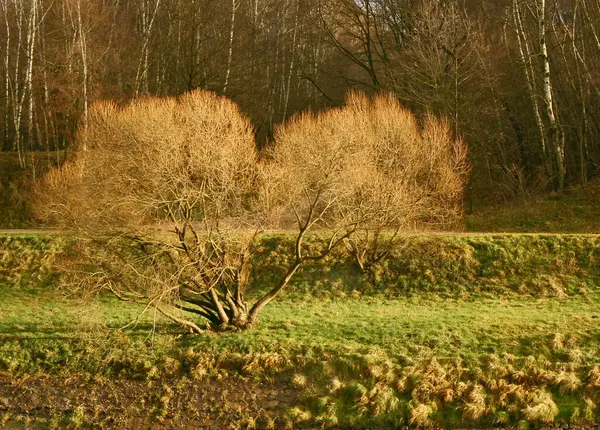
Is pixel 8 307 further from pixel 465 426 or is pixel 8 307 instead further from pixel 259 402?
pixel 465 426

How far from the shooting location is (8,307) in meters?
19.5

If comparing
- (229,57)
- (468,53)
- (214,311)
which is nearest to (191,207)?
(214,311)

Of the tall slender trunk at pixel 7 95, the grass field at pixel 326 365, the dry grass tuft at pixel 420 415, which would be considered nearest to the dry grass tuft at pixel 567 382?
the grass field at pixel 326 365

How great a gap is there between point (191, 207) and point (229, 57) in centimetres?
2399

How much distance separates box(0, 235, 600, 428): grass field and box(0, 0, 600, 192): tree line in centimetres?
1272

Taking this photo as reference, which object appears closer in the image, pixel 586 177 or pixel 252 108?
pixel 586 177

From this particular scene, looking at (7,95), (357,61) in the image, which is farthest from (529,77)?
(7,95)

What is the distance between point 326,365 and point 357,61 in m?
28.7

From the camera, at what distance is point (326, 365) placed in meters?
13.8

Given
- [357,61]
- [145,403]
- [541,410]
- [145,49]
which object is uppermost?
[145,49]

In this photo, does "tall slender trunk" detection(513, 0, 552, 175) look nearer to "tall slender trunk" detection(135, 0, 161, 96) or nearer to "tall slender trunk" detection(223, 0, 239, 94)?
"tall slender trunk" detection(223, 0, 239, 94)

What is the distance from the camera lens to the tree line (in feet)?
99.6

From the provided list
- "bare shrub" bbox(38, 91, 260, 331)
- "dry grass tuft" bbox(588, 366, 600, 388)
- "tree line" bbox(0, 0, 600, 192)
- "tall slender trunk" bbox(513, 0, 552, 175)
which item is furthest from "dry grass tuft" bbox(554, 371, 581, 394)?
"tall slender trunk" bbox(513, 0, 552, 175)

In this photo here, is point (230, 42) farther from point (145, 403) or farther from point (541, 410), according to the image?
point (541, 410)
